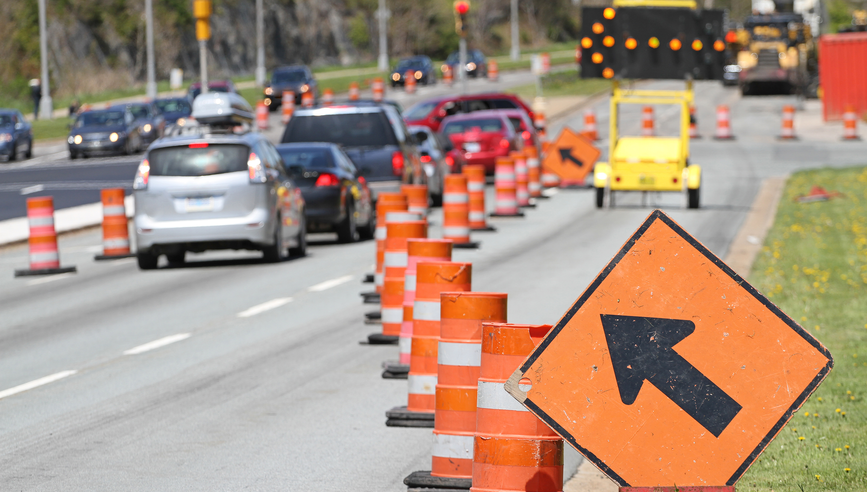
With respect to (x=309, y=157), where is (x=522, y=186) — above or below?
below

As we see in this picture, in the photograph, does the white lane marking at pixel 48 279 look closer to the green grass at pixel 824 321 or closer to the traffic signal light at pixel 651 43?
the green grass at pixel 824 321

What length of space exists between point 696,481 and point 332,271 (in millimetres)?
11522

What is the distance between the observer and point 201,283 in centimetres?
1562

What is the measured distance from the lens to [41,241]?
17281 mm

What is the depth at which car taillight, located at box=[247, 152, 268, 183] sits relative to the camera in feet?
54.4

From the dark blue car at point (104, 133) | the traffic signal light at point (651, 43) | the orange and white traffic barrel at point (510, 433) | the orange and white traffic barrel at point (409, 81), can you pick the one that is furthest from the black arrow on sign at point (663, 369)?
the orange and white traffic barrel at point (409, 81)

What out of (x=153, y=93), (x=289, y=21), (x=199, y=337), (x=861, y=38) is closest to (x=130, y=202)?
(x=199, y=337)

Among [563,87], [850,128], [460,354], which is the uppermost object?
[460,354]

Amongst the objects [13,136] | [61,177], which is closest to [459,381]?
[61,177]

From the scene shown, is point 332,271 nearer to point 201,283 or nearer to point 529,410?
point 201,283

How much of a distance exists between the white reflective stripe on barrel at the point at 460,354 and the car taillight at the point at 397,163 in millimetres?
15610

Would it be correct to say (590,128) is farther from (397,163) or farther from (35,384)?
(35,384)

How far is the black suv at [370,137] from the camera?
2188 centimetres

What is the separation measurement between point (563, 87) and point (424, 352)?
5476 cm
